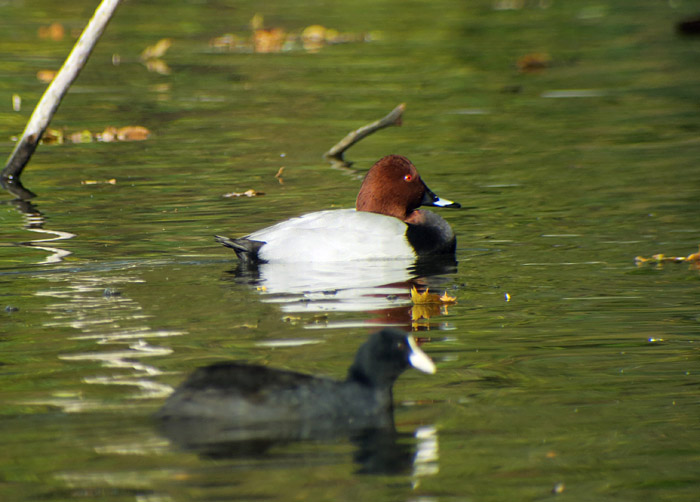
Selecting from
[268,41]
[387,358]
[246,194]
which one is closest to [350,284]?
[387,358]

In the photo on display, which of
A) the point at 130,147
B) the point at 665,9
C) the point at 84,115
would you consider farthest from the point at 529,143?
the point at 665,9

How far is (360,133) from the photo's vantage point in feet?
44.8

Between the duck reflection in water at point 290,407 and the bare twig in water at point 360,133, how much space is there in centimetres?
769

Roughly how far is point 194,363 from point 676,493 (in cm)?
280

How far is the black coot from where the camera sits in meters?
5.37

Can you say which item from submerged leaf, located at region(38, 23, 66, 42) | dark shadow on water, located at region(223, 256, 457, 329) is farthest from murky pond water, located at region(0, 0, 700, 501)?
submerged leaf, located at region(38, 23, 66, 42)

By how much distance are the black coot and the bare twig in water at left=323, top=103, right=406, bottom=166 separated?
769 cm

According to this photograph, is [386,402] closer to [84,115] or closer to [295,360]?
[295,360]

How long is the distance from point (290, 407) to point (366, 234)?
4.28 meters

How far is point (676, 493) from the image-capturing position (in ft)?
16.2

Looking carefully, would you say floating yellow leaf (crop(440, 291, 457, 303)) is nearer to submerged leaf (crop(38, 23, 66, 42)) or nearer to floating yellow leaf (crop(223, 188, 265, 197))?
floating yellow leaf (crop(223, 188, 265, 197))

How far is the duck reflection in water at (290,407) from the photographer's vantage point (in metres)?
5.29

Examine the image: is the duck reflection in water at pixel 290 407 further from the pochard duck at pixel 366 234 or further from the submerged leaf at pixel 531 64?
the submerged leaf at pixel 531 64

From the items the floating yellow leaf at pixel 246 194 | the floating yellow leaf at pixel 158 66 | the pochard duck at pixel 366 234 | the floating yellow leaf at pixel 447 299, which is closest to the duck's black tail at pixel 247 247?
the pochard duck at pixel 366 234
